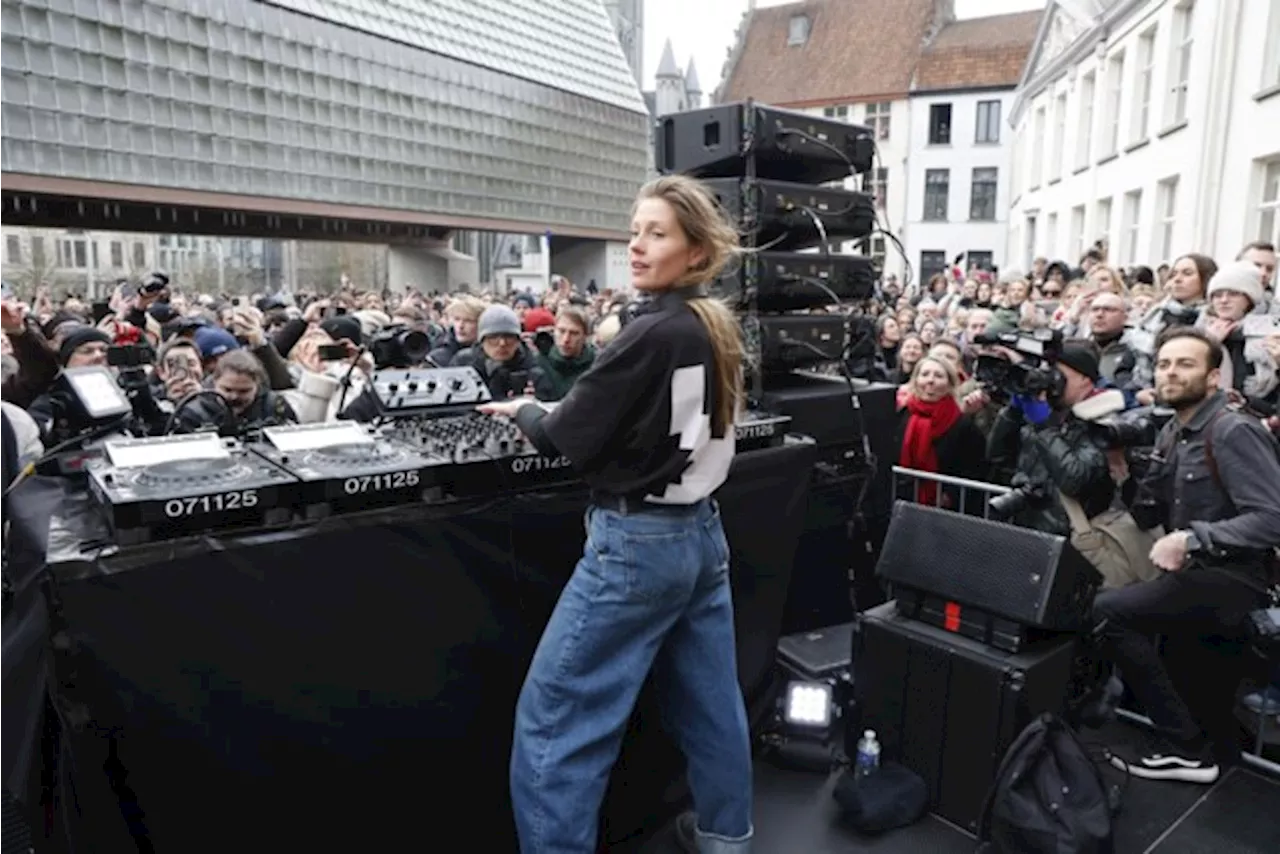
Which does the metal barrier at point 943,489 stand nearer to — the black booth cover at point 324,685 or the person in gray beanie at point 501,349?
the person in gray beanie at point 501,349

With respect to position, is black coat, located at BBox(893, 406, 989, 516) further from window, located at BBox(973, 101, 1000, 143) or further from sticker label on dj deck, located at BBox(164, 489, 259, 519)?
window, located at BBox(973, 101, 1000, 143)

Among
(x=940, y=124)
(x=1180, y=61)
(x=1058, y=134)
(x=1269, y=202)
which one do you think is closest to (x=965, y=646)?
(x=1269, y=202)

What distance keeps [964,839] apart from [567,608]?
162 centimetres

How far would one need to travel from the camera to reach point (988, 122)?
120ft

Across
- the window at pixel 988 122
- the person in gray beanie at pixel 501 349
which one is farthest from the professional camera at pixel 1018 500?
the window at pixel 988 122

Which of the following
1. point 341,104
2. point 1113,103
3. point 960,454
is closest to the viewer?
point 960,454

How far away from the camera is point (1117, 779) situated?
3219 mm

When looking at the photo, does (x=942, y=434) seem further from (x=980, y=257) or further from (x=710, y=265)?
(x=980, y=257)

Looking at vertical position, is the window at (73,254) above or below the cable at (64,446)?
above

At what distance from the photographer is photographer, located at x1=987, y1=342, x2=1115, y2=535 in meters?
3.46

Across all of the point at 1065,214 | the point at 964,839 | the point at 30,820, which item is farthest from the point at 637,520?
the point at 1065,214

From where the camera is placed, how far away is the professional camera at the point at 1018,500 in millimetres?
3393

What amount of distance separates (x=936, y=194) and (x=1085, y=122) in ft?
62.6

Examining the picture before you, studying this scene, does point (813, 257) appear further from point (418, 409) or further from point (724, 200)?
point (418, 409)
